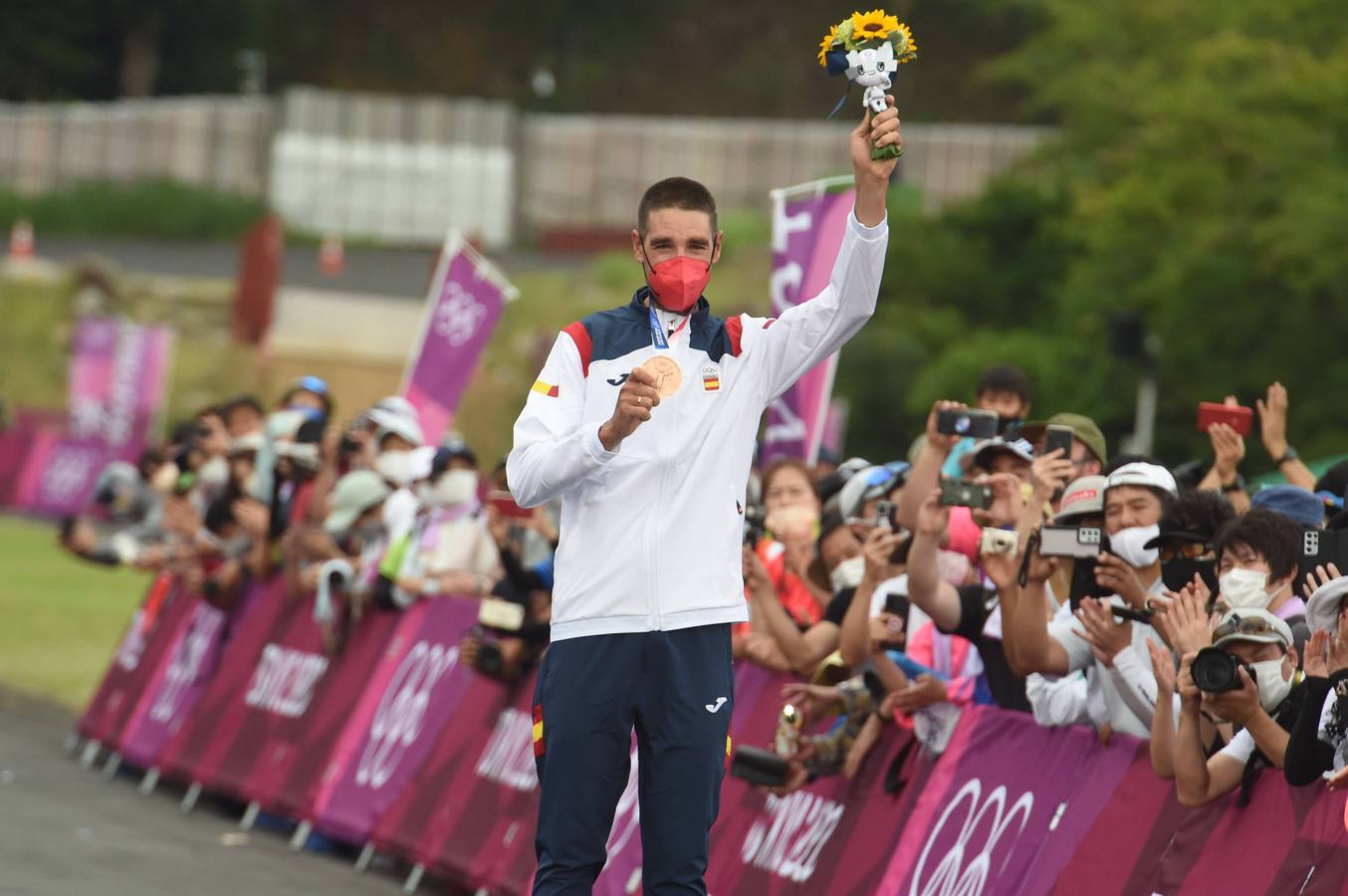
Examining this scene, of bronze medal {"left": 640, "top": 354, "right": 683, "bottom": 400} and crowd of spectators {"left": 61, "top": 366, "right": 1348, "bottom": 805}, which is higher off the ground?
bronze medal {"left": 640, "top": 354, "right": 683, "bottom": 400}


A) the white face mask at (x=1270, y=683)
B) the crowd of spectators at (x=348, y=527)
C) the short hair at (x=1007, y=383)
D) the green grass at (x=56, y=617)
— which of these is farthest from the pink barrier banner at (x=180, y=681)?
the white face mask at (x=1270, y=683)

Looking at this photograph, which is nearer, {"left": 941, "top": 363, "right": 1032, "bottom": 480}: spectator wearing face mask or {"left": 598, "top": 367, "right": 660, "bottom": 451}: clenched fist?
{"left": 598, "top": 367, "right": 660, "bottom": 451}: clenched fist

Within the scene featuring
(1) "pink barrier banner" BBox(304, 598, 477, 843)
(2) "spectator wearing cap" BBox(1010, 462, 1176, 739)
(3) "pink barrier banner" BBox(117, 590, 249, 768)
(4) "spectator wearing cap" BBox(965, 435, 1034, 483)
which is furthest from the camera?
(3) "pink barrier banner" BBox(117, 590, 249, 768)

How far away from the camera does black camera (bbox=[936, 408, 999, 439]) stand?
26.7ft

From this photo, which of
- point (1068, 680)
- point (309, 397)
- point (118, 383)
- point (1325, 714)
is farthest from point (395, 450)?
point (118, 383)

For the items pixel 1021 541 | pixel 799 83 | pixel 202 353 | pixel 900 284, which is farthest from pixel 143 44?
pixel 1021 541

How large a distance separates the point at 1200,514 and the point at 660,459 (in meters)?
2.21

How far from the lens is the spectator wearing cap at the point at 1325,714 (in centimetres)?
616

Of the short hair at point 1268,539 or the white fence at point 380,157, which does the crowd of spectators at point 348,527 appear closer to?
the short hair at point 1268,539

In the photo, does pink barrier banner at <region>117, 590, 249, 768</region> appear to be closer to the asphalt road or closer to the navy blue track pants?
the asphalt road

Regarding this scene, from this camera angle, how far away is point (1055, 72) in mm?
42281

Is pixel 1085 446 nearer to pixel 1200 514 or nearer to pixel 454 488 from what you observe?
pixel 1200 514

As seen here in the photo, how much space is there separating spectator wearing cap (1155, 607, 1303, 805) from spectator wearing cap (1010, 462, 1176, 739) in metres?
0.55

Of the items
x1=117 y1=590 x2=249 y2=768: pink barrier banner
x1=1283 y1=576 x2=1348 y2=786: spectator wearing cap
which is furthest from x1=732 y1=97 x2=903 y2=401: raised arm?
x1=117 y1=590 x2=249 y2=768: pink barrier banner
